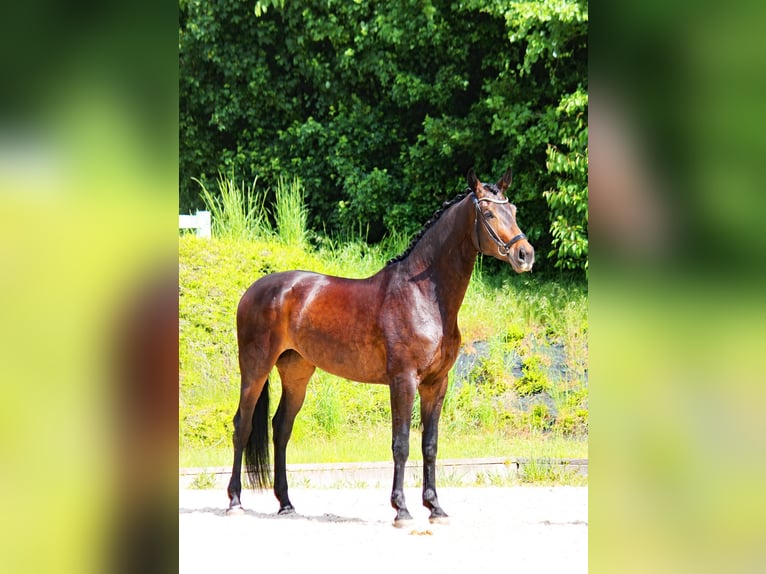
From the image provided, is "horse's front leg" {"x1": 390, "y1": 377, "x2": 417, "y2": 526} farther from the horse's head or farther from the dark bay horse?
the horse's head

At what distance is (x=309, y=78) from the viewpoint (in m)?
13.1

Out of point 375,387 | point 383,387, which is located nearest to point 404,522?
point 375,387

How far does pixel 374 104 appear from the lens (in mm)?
13227

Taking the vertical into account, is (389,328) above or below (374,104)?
below

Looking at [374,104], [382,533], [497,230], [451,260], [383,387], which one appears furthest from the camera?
[374,104]

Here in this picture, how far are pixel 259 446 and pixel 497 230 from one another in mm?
2120

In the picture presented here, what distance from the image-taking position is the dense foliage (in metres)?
11.6

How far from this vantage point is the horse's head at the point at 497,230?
5250mm

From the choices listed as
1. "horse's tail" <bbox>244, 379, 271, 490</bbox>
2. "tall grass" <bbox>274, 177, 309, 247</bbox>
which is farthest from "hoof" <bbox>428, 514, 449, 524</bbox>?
"tall grass" <bbox>274, 177, 309, 247</bbox>

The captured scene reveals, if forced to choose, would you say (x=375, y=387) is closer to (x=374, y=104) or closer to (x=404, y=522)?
(x=404, y=522)

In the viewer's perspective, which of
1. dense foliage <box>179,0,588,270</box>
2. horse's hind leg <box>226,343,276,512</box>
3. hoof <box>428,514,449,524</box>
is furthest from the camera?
dense foliage <box>179,0,588,270</box>
